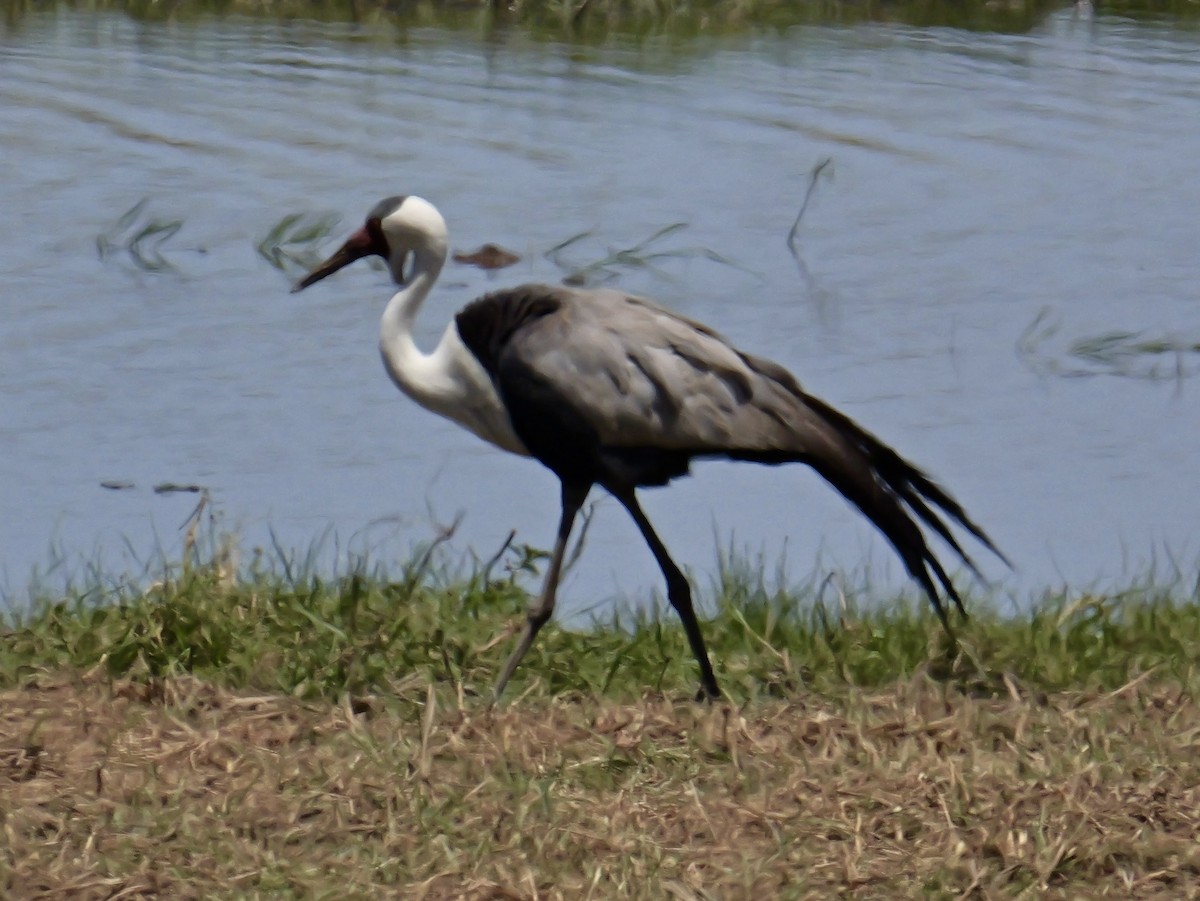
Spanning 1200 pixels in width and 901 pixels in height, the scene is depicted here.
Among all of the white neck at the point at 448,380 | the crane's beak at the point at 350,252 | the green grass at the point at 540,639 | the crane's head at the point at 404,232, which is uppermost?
the crane's head at the point at 404,232

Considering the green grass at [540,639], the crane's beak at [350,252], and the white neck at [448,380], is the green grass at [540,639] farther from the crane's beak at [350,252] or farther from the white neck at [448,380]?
the crane's beak at [350,252]

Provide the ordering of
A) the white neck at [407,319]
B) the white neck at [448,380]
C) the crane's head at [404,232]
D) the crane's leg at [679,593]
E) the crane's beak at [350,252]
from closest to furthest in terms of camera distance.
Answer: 1. the crane's leg at [679,593]
2. the white neck at [448,380]
3. the white neck at [407,319]
4. the crane's head at [404,232]
5. the crane's beak at [350,252]

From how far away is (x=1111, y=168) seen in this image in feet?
37.7

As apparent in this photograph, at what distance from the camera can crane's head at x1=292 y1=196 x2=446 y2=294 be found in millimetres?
6059

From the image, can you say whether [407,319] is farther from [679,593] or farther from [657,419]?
[679,593]

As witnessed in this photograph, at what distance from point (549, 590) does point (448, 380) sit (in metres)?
0.59

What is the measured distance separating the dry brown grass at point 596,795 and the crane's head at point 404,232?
50.9 inches

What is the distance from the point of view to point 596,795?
4730mm

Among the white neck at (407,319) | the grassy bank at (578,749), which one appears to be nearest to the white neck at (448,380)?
the white neck at (407,319)

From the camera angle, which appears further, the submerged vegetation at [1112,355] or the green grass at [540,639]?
the submerged vegetation at [1112,355]

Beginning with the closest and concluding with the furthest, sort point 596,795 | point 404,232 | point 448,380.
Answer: point 596,795, point 448,380, point 404,232

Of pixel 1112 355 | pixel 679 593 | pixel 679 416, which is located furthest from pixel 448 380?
pixel 1112 355

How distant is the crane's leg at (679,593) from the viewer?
534cm

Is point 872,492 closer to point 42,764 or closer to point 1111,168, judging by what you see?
point 42,764
